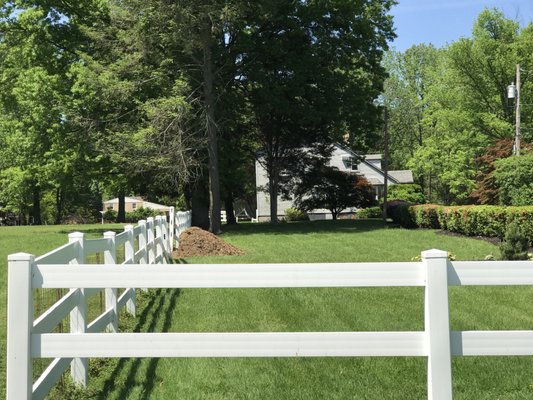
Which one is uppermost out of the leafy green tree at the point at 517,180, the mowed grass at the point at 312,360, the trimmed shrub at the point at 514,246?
the leafy green tree at the point at 517,180

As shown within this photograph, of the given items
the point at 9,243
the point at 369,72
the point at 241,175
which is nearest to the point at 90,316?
the point at 9,243

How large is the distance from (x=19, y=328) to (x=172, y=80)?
24253 mm

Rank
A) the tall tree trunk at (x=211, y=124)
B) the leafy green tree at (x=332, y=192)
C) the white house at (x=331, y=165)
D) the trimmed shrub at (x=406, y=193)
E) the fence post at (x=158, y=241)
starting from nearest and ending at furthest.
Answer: the fence post at (x=158, y=241), the tall tree trunk at (x=211, y=124), the leafy green tree at (x=332, y=192), the white house at (x=331, y=165), the trimmed shrub at (x=406, y=193)

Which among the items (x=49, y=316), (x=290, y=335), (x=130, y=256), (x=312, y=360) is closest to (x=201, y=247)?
(x=130, y=256)

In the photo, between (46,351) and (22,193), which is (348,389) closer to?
(46,351)

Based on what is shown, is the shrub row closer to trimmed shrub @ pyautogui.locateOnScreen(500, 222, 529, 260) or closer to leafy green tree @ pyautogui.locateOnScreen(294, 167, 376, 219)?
trimmed shrub @ pyautogui.locateOnScreen(500, 222, 529, 260)

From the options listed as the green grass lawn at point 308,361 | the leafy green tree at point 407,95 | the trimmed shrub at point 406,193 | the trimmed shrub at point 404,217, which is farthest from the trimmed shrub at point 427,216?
the leafy green tree at point 407,95

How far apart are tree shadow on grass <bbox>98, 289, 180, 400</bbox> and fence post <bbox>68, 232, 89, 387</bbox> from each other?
9.2 inches

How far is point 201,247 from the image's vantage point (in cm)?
1620

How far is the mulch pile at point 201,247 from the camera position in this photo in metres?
16.0

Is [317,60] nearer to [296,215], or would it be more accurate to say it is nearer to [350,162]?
[350,162]

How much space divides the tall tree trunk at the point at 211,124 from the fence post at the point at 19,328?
72.1ft

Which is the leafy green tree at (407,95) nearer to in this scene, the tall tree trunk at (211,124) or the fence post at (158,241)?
the tall tree trunk at (211,124)

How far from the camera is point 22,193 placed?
6456 centimetres
